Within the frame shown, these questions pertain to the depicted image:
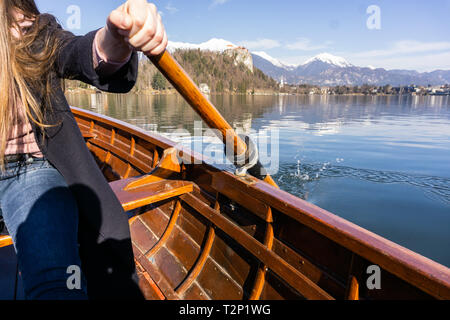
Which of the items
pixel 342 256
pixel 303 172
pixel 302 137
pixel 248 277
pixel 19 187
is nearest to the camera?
pixel 19 187

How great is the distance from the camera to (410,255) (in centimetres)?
132

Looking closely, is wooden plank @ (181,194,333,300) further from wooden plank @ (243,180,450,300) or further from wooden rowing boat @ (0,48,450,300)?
wooden plank @ (243,180,450,300)

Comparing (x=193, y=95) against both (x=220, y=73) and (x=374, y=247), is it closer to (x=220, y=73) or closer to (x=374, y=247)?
(x=374, y=247)

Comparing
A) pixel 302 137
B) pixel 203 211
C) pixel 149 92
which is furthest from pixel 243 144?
pixel 149 92

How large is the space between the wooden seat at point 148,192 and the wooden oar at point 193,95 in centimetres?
79

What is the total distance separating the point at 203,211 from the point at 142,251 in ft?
2.81

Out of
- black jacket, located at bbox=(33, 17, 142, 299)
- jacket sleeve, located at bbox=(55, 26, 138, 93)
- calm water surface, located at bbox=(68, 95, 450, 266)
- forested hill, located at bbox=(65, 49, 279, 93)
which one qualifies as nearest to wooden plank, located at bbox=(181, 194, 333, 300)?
black jacket, located at bbox=(33, 17, 142, 299)

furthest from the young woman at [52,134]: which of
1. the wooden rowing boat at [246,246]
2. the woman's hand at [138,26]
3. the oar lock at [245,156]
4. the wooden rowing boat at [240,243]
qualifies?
the oar lock at [245,156]

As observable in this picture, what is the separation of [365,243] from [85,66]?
1565 millimetres

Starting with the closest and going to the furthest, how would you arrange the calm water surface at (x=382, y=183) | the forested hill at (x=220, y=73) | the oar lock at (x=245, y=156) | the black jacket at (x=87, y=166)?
the black jacket at (x=87, y=166), the oar lock at (x=245, y=156), the calm water surface at (x=382, y=183), the forested hill at (x=220, y=73)

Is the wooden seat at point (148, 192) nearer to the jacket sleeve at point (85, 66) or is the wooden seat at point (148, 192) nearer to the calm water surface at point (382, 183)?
the jacket sleeve at point (85, 66)

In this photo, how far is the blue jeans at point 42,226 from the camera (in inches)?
40.4

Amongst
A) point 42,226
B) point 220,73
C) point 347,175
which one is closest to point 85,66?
point 42,226
